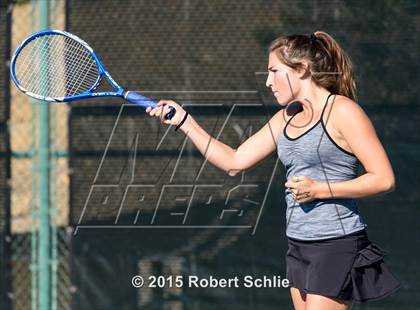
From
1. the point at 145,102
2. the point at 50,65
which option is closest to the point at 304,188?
the point at 145,102

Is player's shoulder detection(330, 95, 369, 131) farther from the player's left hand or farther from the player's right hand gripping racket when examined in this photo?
the player's right hand gripping racket

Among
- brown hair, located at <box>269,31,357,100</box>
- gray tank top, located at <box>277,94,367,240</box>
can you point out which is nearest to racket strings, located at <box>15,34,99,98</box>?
brown hair, located at <box>269,31,357,100</box>

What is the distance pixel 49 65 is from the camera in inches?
175

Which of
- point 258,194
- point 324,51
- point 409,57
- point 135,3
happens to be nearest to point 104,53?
point 135,3

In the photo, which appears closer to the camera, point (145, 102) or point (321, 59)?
point (321, 59)

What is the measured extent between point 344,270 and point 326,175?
280mm

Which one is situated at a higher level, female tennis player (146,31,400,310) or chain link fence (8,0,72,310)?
chain link fence (8,0,72,310)

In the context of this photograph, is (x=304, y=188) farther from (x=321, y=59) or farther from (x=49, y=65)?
(x=49, y=65)

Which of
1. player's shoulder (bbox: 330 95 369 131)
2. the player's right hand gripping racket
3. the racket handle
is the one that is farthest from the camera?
the player's right hand gripping racket

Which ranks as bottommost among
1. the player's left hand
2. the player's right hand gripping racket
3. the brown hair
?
the player's left hand

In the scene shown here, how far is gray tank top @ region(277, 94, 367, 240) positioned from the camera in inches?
105

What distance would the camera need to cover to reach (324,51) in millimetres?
2812

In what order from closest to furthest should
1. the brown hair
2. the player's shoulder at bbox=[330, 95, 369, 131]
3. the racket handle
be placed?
1. the player's shoulder at bbox=[330, 95, 369, 131]
2. the brown hair
3. the racket handle

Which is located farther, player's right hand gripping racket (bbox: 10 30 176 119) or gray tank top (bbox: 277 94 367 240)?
player's right hand gripping racket (bbox: 10 30 176 119)
